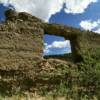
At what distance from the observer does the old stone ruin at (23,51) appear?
12.0 meters

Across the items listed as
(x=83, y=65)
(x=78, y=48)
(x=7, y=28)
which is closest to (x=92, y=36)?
(x=78, y=48)

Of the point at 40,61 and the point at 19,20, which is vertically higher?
the point at 19,20

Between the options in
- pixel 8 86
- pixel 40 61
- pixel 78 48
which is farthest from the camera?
pixel 78 48

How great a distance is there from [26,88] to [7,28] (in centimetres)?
258

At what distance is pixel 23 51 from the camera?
12570 millimetres

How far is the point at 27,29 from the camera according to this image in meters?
13.0

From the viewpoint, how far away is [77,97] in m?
12.4

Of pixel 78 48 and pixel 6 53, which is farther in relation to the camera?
pixel 78 48

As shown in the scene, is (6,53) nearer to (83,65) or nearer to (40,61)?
(40,61)

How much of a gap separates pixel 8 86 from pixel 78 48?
4.26m

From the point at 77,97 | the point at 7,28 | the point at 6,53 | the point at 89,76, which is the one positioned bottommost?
the point at 77,97

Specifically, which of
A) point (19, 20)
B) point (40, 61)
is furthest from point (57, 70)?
point (19, 20)

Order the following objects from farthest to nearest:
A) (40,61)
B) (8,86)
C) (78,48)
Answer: (78,48) < (40,61) < (8,86)

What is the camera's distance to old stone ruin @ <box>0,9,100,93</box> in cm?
1199
